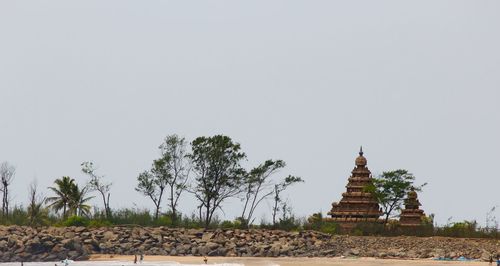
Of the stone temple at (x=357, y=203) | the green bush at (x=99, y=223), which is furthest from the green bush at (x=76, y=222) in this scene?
the stone temple at (x=357, y=203)

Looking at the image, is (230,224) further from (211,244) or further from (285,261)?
(285,261)

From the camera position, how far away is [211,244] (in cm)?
5662

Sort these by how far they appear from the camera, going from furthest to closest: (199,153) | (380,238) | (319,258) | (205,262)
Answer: (199,153) → (380,238) → (319,258) → (205,262)

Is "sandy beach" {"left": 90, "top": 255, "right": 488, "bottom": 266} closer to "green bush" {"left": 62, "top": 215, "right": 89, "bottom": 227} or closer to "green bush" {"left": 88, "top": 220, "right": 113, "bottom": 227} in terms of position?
"green bush" {"left": 88, "top": 220, "right": 113, "bottom": 227}

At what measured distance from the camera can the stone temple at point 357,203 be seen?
3019 inches

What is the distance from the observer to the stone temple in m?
76.7

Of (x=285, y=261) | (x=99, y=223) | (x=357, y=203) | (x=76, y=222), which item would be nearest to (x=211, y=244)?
(x=285, y=261)

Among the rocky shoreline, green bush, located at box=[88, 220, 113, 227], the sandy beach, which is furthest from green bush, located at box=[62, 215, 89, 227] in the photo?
the sandy beach

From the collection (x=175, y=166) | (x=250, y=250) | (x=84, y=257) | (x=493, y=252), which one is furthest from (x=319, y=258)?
(x=175, y=166)

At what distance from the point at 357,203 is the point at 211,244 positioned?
23661mm

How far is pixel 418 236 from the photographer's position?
62094 millimetres

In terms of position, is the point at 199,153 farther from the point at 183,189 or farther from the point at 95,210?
the point at 95,210

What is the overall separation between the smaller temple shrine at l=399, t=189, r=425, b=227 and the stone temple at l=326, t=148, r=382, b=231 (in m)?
2.13

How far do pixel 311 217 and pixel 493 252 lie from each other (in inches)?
986
